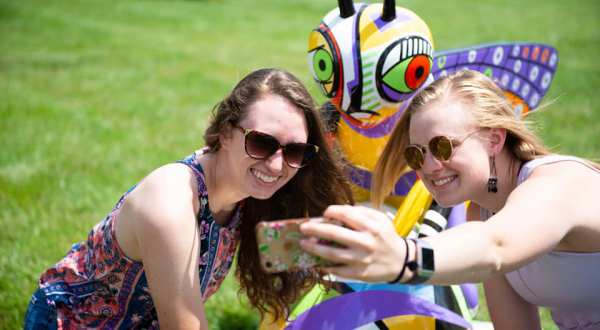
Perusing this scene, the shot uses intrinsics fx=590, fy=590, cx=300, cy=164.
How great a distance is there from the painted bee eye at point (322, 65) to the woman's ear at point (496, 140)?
0.89 metres

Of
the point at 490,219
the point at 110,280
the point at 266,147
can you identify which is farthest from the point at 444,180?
the point at 110,280

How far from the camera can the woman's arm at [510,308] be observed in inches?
89.7

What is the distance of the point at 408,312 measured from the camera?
2.28 m

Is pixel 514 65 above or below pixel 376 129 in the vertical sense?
above

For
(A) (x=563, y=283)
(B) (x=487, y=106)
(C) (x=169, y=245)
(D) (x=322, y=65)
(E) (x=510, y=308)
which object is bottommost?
(E) (x=510, y=308)

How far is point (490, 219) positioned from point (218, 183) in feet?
3.40

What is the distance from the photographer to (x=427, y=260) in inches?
51.6

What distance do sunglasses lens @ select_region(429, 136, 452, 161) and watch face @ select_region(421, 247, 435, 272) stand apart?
23.8 inches

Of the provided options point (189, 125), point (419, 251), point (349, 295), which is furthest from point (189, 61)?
point (419, 251)

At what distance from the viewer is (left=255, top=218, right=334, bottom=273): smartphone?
1283 mm

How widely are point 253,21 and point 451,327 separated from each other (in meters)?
12.4

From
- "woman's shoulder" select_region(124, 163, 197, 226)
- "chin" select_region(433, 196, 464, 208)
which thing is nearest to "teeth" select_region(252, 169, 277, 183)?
"woman's shoulder" select_region(124, 163, 197, 226)

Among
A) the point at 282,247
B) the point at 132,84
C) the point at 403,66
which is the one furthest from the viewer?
the point at 132,84

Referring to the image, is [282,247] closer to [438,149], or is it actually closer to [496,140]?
[438,149]
